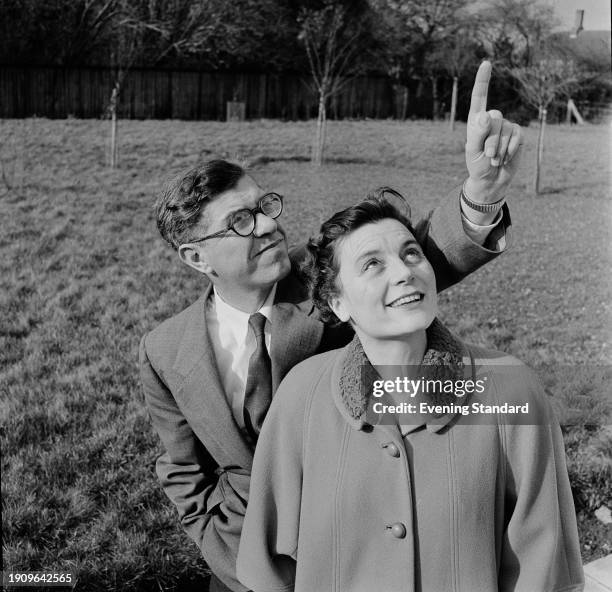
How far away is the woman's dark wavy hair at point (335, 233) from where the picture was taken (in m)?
1.57

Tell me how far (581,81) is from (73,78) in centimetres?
1098

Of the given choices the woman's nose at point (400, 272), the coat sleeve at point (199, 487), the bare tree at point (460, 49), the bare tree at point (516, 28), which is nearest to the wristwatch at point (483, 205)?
the woman's nose at point (400, 272)

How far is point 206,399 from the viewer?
1845 millimetres

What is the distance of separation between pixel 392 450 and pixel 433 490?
11cm

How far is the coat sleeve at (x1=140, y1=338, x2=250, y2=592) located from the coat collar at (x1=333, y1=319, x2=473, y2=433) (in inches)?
21.3

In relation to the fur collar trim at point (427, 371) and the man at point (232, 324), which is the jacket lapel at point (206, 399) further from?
the fur collar trim at point (427, 371)

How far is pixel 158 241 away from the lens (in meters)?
6.93

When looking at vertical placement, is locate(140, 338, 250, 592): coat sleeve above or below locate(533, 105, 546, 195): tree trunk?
below

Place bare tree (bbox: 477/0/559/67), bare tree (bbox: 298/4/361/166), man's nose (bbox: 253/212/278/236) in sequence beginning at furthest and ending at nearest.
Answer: bare tree (bbox: 298/4/361/166), bare tree (bbox: 477/0/559/67), man's nose (bbox: 253/212/278/236)

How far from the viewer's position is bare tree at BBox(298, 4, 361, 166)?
1323cm

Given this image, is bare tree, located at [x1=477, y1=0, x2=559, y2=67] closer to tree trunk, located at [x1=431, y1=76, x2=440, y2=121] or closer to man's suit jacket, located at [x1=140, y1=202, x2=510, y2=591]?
man's suit jacket, located at [x1=140, y1=202, x2=510, y2=591]

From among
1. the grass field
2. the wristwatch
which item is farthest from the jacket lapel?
the wristwatch

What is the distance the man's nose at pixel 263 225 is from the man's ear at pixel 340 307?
11.1 inches

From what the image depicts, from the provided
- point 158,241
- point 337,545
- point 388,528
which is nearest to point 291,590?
point 337,545
